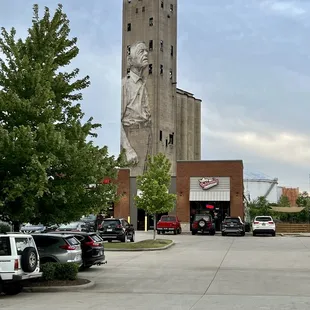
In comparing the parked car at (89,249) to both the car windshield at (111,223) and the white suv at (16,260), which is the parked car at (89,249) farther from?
the car windshield at (111,223)

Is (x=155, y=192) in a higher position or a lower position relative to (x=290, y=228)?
higher

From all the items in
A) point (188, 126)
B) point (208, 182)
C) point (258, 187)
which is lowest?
point (208, 182)

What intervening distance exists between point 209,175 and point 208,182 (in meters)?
0.85

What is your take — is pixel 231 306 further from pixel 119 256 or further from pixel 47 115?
pixel 119 256

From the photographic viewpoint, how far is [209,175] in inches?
2189

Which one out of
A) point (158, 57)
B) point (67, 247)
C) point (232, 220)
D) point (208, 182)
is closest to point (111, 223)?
point (232, 220)

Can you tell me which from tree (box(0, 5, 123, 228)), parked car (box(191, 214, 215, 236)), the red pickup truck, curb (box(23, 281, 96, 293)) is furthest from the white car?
curb (box(23, 281, 96, 293))

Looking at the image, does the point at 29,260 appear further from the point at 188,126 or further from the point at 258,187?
the point at 258,187

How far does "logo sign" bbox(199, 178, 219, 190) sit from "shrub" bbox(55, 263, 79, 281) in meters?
40.6

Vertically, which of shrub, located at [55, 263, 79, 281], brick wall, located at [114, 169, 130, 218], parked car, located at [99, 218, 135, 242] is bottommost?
shrub, located at [55, 263, 79, 281]

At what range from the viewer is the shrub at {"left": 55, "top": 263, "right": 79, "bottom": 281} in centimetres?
1525

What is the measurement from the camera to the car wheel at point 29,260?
508 inches

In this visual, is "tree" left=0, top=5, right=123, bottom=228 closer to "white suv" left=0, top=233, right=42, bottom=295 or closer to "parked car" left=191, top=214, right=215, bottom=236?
"white suv" left=0, top=233, right=42, bottom=295

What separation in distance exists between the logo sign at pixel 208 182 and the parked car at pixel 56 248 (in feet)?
129
